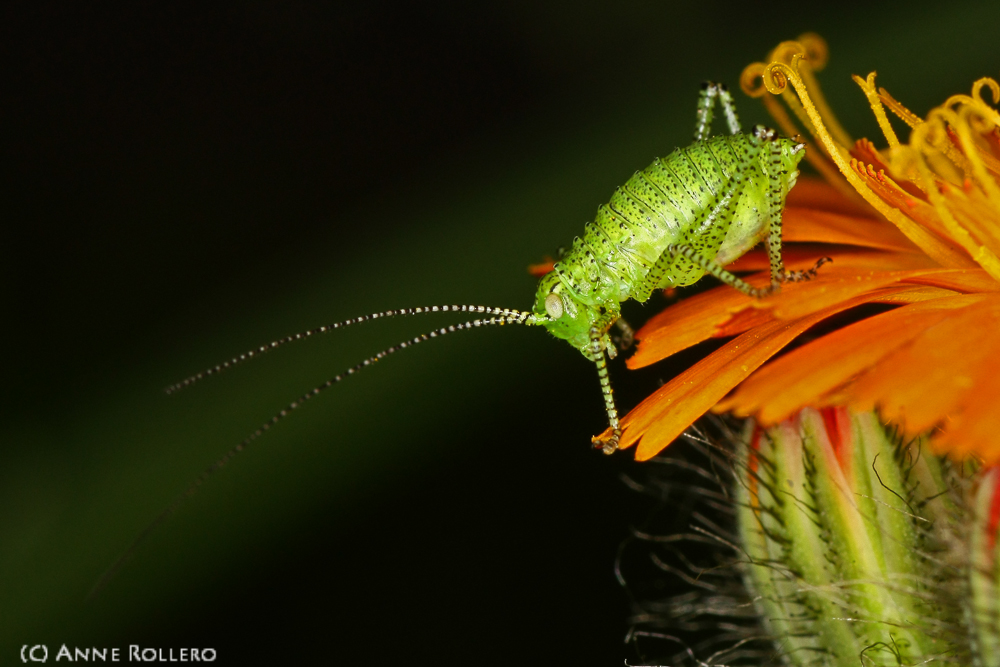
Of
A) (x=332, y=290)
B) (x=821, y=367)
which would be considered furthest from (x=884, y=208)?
(x=332, y=290)

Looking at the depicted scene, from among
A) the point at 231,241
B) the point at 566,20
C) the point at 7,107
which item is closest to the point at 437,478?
the point at 231,241

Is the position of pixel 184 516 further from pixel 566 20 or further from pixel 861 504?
pixel 566 20

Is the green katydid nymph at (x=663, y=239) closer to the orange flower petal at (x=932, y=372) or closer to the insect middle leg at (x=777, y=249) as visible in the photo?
the insect middle leg at (x=777, y=249)

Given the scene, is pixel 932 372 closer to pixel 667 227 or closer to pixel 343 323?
pixel 667 227

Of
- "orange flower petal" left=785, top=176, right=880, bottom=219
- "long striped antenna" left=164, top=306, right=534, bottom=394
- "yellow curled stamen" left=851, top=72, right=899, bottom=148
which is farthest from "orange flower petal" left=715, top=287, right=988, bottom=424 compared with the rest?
"long striped antenna" left=164, top=306, right=534, bottom=394

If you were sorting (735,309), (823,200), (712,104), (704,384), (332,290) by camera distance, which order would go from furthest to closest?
(332,290)
(712,104)
(823,200)
(704,384)
(735,309)

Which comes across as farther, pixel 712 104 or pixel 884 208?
pixel 712 104
